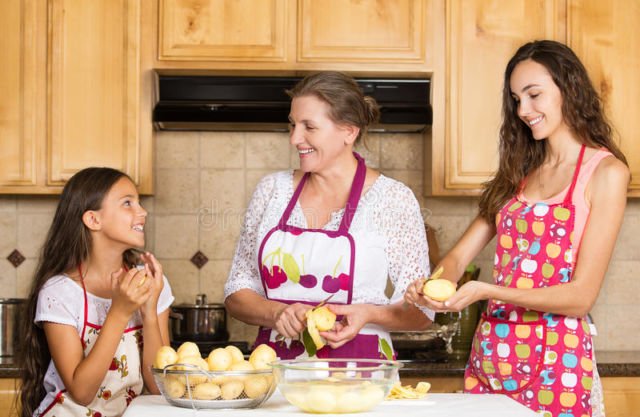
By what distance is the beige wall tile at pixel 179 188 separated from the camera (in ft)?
11.7

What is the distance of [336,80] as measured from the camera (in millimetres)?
2268

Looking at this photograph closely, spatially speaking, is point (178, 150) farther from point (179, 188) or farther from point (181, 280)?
point (181, 280)

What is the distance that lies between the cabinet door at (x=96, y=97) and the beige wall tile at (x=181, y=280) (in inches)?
18.1

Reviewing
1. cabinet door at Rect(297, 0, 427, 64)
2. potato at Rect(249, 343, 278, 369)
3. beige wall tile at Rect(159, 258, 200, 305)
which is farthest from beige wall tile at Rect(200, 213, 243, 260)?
potato at Rect(249, 343, 278, 369)

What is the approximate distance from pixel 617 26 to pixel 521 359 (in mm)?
1721

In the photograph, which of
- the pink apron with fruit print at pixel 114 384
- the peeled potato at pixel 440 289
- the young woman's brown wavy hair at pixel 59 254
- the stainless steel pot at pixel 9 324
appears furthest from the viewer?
the stainless steel pot at pixel 9 324

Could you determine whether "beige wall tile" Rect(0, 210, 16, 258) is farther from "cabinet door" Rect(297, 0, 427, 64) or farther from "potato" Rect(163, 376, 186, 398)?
"potato" Rect(163, 376, 186, 398)

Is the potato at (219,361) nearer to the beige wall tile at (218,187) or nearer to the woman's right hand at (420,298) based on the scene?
the woman's right hand at (420,298)

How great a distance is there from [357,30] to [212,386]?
1979mm

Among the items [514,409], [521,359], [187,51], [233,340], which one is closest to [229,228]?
[233,340]

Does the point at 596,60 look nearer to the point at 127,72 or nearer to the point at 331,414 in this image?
the point at 127,72

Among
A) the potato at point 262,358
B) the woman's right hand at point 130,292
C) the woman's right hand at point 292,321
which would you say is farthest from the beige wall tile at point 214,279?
the potato at point 262,358

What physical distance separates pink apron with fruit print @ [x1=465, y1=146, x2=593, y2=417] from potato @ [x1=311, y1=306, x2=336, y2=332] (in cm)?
39

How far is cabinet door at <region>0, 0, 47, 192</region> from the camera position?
10.6 ft
